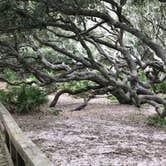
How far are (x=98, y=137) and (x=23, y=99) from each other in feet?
17.4

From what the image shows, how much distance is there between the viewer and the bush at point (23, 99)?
1507 centimetres

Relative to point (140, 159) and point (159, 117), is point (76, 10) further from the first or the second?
point (159, 117)

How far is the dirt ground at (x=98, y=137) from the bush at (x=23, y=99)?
1.53 feet

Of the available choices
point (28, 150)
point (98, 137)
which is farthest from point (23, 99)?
point (28, 150)

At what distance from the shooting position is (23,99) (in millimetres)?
15234

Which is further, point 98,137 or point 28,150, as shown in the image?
point 98,137

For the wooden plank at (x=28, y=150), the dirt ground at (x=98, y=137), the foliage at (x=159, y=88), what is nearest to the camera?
the wooden plank at (x=28, y=150)

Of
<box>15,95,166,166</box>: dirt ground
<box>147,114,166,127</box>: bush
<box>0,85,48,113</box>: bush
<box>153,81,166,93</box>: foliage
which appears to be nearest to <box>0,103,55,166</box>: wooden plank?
<box>15,95,166,166</box>: dirt ground

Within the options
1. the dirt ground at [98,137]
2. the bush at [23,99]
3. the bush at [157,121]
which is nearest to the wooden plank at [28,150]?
the dirt ground at [98,137]

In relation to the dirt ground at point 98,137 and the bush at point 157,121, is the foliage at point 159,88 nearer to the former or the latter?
the dirt ground at point 98,137

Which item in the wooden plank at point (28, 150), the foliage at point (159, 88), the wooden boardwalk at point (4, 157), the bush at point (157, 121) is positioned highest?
the wooden plank at point (28, 150)

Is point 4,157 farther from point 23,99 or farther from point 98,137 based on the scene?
point 23,99

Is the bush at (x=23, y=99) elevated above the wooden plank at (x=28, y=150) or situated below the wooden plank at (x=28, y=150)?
below

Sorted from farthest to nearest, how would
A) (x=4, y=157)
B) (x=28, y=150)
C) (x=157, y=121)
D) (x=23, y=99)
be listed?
(x=23, y=99) → (x=157, y=121) → (x=4, y=157) → (x=28, y=150)
